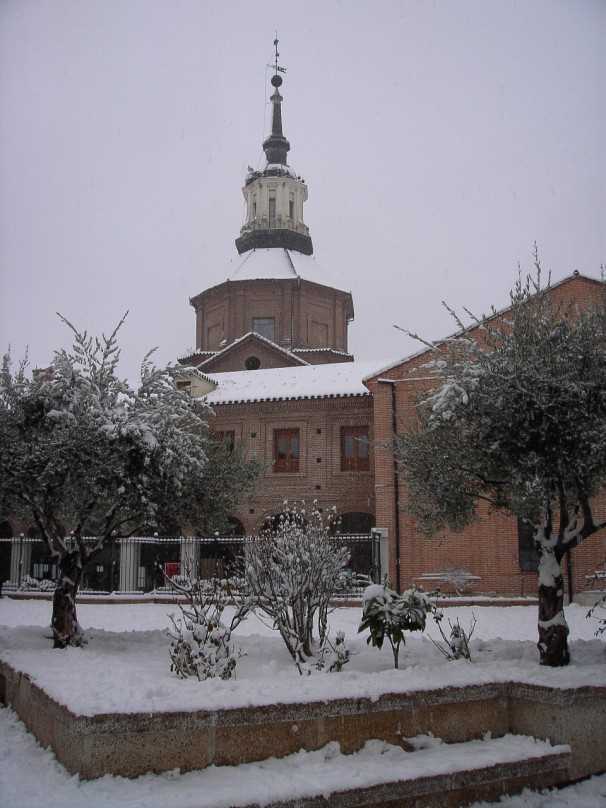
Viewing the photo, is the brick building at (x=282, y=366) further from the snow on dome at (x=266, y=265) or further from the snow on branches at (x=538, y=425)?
the snow on branches at (x=538, y=425)

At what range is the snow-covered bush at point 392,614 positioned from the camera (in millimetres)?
7691

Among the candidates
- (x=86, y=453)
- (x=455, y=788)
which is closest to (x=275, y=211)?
(x=86, y=453)

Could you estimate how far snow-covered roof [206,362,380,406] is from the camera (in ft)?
85.7

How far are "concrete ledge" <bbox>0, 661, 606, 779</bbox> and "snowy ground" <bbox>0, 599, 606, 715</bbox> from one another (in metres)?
0.08

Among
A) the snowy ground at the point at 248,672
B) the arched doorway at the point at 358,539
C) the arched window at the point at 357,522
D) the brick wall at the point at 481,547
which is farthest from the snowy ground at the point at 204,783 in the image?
the arched window at the point at 357,522

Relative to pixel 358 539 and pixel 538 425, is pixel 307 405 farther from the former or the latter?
pixel 538 425

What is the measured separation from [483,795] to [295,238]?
35.8 m

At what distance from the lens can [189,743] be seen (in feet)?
18.2

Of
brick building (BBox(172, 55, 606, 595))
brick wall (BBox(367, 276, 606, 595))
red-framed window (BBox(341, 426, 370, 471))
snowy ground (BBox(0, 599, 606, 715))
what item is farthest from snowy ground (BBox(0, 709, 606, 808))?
red-framed window (BBox(341, 426, 370, 471))

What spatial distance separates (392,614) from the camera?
7.77 m

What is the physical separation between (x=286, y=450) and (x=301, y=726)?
2052 cm

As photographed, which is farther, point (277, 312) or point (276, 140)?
point (276, 140)

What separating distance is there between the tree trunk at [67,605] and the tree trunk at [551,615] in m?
5.70

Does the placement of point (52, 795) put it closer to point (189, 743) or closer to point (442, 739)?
point (189, 743)
